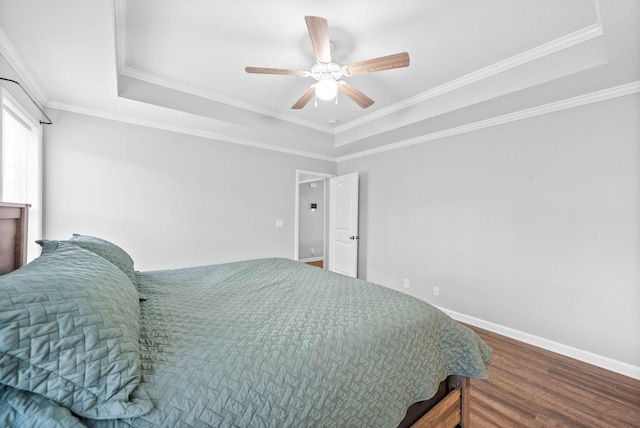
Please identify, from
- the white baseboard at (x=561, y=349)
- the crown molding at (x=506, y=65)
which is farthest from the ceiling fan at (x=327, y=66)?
the white baseboard at (x=561, y=349)

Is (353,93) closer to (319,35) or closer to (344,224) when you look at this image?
(319,35)

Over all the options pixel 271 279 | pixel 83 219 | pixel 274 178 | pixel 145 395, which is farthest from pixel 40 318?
pixel 274 178

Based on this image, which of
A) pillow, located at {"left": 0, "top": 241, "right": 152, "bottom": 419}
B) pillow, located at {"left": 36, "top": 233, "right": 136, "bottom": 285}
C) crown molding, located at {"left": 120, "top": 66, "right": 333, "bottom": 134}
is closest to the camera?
pillow, located at {"left": 0, "top": 241, "right": 152, "bottom": 419}

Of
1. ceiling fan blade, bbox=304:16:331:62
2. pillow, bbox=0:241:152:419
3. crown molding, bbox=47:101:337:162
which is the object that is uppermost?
ceiling fan blade, bbox=304:16:331:62

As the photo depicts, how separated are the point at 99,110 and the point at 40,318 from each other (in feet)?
10.2

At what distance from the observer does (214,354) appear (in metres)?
0.90

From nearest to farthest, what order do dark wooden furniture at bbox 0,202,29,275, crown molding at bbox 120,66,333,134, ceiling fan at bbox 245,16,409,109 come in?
dark wooden furniture at bbox 0,202,29,275 → ceiling fan at bbox 245,16,409,109 → crown molding at bbox 120,66,333,134

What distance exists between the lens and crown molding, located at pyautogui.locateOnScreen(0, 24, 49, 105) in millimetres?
1727

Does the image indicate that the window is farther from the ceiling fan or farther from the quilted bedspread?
the ceiling fan

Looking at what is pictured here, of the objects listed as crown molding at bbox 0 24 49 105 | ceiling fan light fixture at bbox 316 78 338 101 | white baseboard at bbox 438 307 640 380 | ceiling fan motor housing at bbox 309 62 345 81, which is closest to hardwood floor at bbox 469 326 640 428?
white baseboard at bbox 438 307 640 380

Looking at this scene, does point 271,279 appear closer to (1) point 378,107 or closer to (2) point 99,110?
(1) point 378,107

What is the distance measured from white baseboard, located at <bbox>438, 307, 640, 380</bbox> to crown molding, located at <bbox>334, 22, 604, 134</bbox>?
2.57 m

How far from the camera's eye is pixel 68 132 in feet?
9.06

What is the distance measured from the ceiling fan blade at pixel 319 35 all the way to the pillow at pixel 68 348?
1.60 metres
